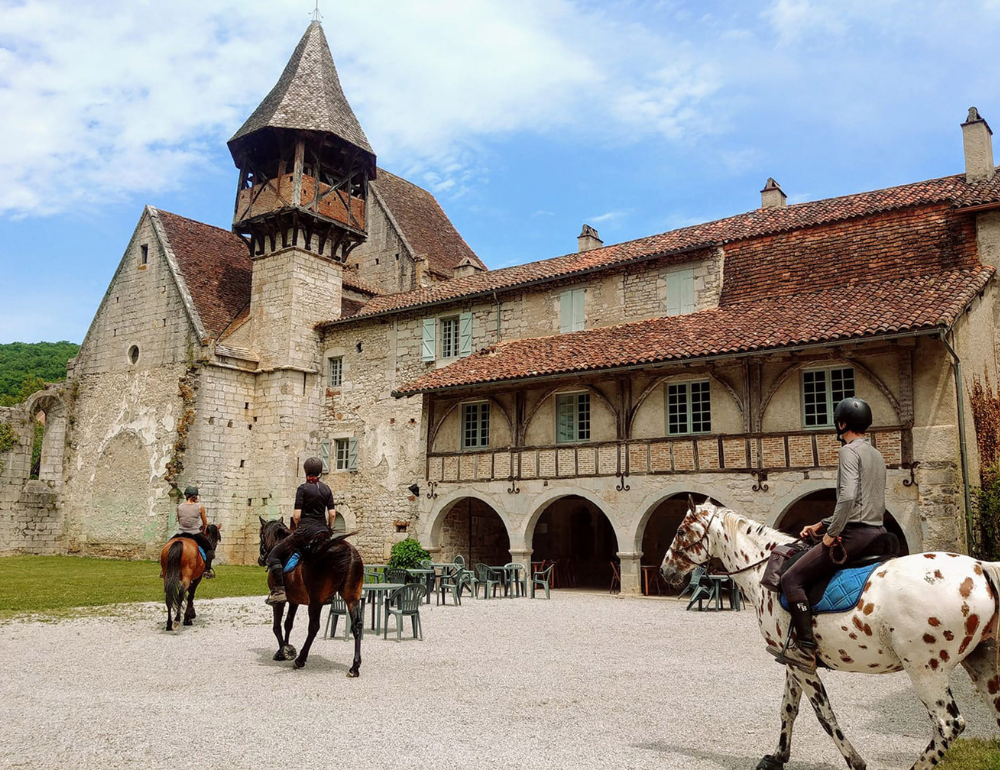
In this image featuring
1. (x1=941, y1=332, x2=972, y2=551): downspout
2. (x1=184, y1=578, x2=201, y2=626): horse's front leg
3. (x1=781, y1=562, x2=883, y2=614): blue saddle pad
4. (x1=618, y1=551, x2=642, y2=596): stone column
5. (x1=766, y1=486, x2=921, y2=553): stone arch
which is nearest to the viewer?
(x1=781, y1=562, x2=883, y2=614): blue saddle pad

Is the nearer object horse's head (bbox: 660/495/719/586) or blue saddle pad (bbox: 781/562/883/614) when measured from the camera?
blue saddle pad (bbox: 781/562/883/614)

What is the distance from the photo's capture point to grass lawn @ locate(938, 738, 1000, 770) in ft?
16.0

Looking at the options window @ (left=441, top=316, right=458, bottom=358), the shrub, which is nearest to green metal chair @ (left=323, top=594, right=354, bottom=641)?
the shrub

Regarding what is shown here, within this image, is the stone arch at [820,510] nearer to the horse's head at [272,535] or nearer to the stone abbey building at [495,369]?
the stone abbey building at [495,369]

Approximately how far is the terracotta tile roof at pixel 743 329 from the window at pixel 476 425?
915 mm

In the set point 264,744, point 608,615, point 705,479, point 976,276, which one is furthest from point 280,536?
point 976,276

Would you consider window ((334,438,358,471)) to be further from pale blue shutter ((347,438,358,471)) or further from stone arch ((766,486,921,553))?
stone arch ((766,486,921,553))

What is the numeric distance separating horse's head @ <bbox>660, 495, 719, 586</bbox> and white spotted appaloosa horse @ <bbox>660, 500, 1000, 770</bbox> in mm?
849

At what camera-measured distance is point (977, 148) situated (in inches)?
707

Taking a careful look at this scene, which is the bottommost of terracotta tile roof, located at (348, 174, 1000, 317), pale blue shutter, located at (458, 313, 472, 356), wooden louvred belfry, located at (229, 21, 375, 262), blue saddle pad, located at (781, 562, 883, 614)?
blue saddle pad, located at (781, 562, 883, 614)

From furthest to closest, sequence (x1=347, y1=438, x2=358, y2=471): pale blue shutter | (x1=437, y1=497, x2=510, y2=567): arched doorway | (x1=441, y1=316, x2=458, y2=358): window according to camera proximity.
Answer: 1. (x1=347, y1=438, x2=358, y2=471): pale blue shutter
2. (x1=441, y1=316, x2=458, y2=358): window
3. (x1=437, y1=497, x2=510, y2=567): arched doorway

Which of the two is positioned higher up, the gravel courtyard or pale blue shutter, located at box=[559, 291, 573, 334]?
pale blue shutter, located at box=[559, 291, 573, 334]

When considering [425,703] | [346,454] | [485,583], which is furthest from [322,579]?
[346,454]

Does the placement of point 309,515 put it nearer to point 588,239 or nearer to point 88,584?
point 88,584
